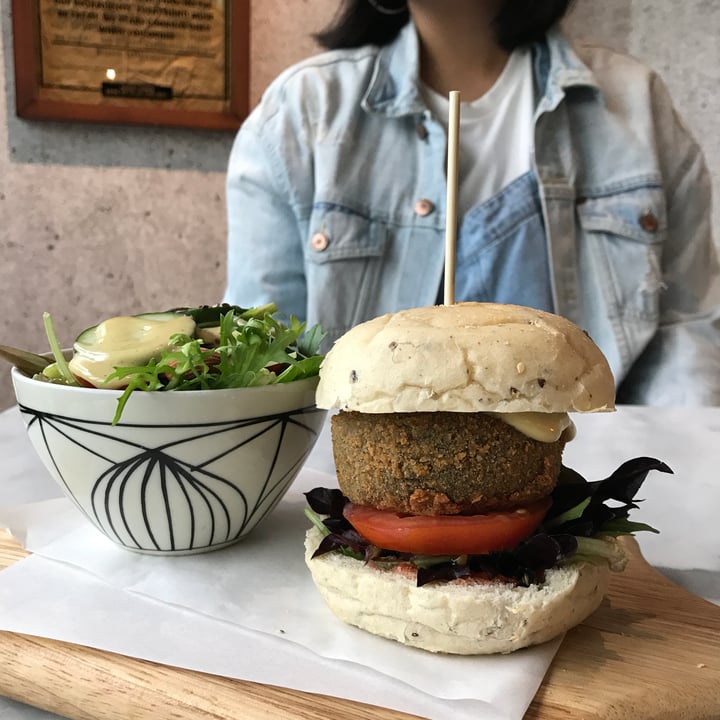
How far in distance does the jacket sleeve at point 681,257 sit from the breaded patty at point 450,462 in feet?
5.81

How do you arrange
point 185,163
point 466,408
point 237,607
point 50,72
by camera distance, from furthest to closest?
point 185,163
point 50,72
point 237,607
point 466,408

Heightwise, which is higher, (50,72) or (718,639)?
(50,72)

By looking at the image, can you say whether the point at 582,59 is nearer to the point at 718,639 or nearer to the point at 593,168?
the point at 593,168

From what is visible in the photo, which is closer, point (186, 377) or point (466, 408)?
point (466, 408)

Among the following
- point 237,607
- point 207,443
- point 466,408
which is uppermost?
point 466,408

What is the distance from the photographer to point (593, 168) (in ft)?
→ 8.14

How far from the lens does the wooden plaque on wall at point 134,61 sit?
297 centimetres

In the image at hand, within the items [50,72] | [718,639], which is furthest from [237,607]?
[50,72]

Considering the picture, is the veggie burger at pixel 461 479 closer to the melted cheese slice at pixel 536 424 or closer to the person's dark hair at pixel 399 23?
the melted cheese slice at pixel 536 424

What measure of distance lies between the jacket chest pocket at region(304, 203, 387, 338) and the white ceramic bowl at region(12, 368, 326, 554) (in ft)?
4.74

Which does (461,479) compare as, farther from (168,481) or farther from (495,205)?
(495,205)

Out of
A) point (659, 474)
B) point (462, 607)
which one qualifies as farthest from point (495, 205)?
point (462, 607)

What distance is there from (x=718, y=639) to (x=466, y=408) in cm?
39

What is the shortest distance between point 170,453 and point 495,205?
172cm
